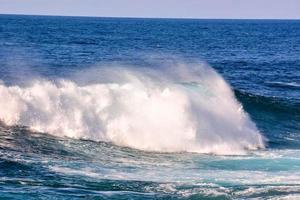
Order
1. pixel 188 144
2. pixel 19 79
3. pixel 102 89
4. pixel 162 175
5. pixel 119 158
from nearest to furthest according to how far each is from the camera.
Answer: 1. pixel 162 175
2. pixel 119 158
3. pixel 188 144
4. pixel 102 89
5. pixel 19 79

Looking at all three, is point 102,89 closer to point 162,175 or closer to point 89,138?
point 89,138

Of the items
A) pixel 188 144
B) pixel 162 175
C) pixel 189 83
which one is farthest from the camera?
pixel 189 83

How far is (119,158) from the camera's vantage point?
23.2m

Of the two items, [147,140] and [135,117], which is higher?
[135,117]

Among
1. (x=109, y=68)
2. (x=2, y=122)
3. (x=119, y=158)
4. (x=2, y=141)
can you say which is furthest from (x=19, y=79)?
(x=119, y=158)

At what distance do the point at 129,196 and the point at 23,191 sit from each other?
2885 millimetres

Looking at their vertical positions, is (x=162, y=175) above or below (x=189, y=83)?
below

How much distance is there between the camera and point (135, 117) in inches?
1115

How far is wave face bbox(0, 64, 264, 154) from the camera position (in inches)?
1050

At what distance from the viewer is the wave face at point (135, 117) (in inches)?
1050

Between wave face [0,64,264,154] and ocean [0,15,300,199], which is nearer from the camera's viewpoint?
ocean [0,15,300,199]

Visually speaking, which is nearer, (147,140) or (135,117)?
(147,140)

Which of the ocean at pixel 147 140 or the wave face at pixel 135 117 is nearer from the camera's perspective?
the ocean at pixel 147 140

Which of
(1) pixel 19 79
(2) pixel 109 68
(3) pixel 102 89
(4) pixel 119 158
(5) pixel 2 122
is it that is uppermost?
(2) pixel 109 68
